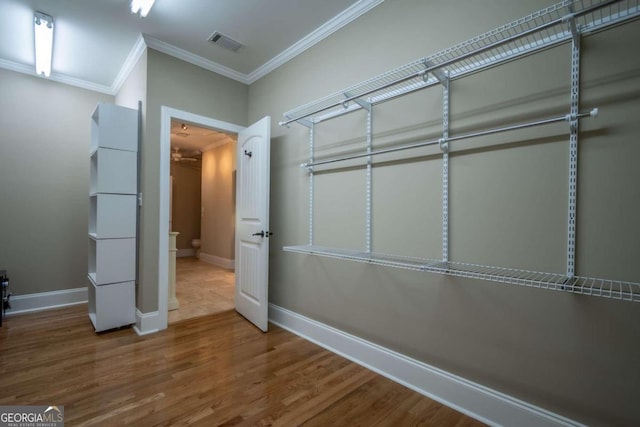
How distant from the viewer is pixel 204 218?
7.05 metres

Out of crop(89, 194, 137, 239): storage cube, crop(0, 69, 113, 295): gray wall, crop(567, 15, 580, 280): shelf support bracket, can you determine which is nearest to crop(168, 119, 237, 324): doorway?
crop(89, 194, 137, 239): storage cube

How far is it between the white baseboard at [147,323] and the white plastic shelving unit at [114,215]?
155 mm

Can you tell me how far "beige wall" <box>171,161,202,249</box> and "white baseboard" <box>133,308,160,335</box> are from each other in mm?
5171

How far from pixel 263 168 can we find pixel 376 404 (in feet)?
6.87

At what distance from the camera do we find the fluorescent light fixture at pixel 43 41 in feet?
7.77

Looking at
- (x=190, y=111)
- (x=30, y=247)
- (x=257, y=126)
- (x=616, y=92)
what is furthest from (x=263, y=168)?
(x=30, y=247)

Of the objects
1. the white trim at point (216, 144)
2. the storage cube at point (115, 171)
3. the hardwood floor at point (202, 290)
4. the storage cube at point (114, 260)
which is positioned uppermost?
the white trim at point (216, 144)

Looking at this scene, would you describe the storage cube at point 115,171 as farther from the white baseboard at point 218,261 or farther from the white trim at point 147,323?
the white baseboard at point 218,261

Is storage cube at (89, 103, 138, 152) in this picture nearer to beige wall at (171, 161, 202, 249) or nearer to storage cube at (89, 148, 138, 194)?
storage cube at (89, 148, 138, 194)

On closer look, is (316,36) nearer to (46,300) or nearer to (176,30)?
(176,30)

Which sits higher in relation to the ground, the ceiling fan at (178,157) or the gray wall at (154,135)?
the ceiling fan at (178,157)

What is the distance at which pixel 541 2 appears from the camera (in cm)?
143

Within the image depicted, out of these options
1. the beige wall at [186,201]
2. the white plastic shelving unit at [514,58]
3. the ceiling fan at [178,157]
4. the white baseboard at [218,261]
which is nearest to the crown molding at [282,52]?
the white plastic shelving unit at [514,58]

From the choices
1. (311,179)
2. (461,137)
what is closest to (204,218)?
(311,179)
